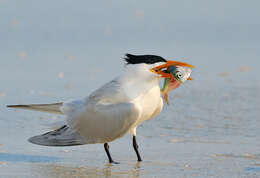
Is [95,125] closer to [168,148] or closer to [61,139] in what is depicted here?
[61,139]

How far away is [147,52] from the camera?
32.5ft

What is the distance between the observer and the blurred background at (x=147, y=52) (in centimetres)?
602

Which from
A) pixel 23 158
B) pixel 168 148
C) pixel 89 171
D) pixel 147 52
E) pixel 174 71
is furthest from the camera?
pixel 147 52

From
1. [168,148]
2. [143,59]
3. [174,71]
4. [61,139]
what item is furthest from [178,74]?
[61,139]

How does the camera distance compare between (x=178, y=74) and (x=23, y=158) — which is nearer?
(x=178, y=74)

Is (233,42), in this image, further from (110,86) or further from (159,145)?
(110,86)

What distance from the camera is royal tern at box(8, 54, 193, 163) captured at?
4.73m

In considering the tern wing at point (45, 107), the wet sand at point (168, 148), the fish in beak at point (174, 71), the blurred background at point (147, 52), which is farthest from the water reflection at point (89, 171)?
the fish in beak at point (174, 71)

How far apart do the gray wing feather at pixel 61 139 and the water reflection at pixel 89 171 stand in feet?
0.70

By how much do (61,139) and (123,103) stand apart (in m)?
0.64

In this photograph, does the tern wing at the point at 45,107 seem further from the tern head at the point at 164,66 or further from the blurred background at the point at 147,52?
the tern head at the point at 164,66

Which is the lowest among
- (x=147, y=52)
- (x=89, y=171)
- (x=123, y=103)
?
(x=147, y=52)

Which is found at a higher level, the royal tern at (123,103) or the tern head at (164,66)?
the tern head at (164,66)

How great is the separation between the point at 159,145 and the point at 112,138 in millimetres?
782
